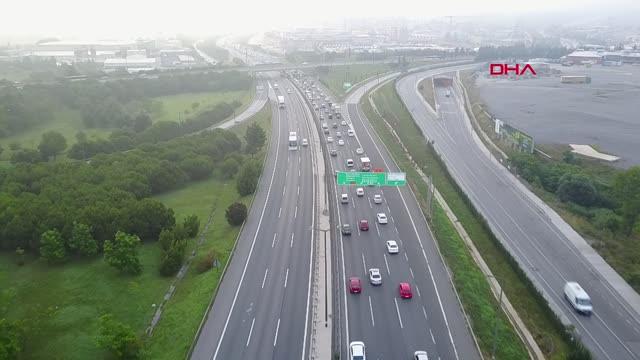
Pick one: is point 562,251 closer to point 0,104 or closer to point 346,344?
point 346,344

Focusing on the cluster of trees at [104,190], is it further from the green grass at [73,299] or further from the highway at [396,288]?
the highway at [396,288]

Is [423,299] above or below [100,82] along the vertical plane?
below

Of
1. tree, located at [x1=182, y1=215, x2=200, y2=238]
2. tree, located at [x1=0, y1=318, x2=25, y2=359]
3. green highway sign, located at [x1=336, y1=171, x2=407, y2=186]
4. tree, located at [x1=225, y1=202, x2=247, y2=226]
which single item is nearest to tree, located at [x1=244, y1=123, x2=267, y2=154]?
tree, located at [x1=225, y1=202, x2=247, y2=226]

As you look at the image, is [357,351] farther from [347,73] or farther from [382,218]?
[347,73]

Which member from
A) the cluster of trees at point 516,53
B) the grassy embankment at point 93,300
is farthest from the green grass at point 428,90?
the grassy embankment at point 93,300

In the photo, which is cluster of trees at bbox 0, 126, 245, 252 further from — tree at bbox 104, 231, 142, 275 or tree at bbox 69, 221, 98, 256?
tree at bbox 104, 231, 142, 275

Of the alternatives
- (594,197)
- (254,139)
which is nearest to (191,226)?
(254,139)

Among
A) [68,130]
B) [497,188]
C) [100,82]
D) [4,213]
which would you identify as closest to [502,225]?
[497,188]
